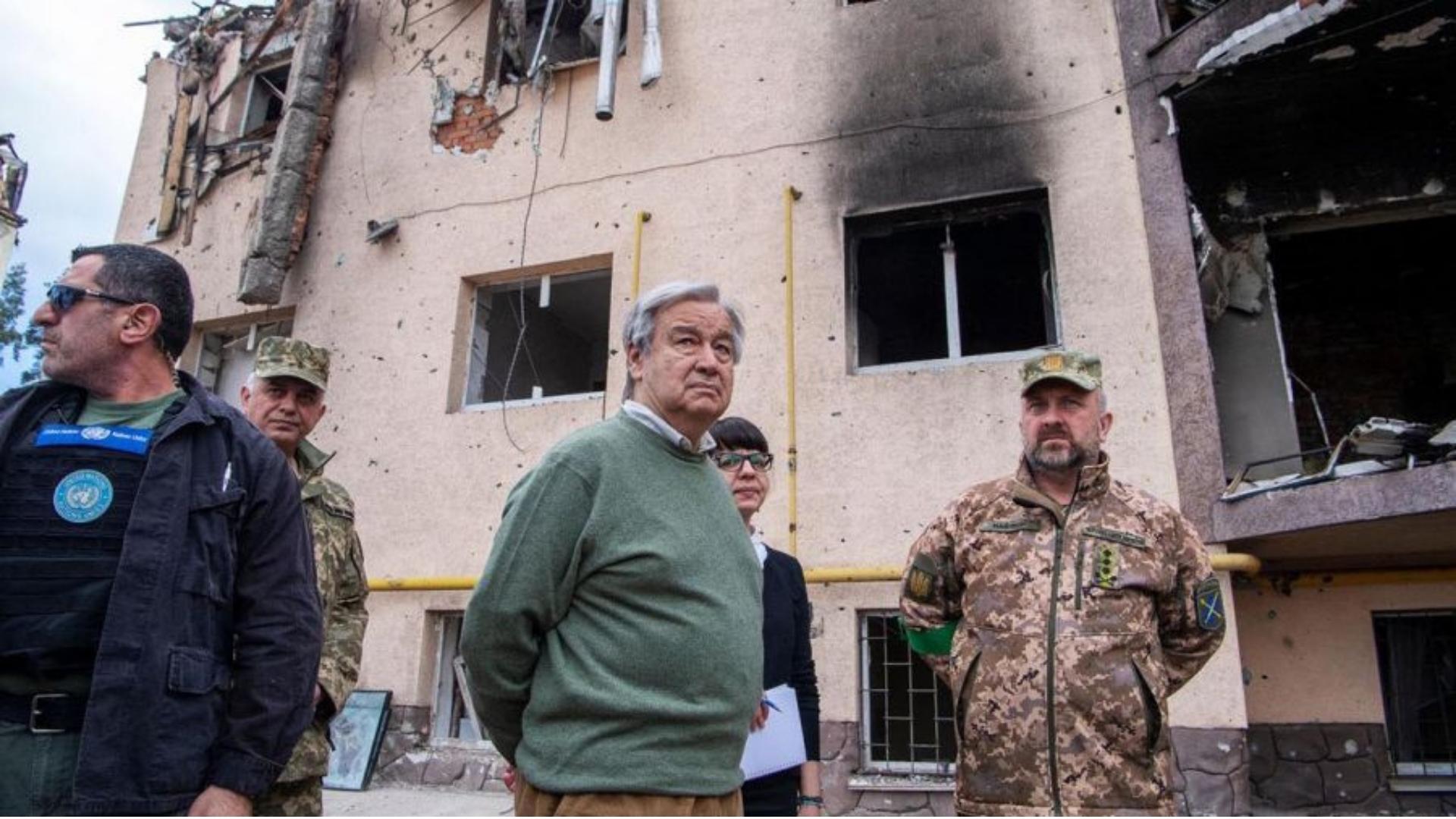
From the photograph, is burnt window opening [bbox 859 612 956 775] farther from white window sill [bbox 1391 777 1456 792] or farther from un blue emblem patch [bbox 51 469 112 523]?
un blue emblem patch [bbox 51 469 112 523]

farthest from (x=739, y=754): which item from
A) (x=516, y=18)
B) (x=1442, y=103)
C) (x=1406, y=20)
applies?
(x=516, y=18)

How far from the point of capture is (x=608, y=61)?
707cm

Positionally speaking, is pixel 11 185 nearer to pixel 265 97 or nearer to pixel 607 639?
pixel 265 97

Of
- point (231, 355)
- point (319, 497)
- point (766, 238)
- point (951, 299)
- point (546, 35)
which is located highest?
point (546, 35)

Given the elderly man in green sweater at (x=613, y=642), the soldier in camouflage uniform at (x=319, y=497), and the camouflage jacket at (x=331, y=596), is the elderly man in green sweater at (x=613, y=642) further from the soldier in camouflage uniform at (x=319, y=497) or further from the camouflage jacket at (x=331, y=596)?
the soldier in camouflage uniform at (x=319, y=497)

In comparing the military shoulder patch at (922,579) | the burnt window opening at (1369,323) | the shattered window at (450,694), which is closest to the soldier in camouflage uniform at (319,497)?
the military shoulder patch at (922,579)

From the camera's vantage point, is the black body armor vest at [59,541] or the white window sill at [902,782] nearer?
the black body armor vest at [59,541]

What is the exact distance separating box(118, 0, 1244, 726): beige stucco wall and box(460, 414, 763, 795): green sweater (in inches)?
152

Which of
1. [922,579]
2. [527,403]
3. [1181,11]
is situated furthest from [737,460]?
[1181,11]

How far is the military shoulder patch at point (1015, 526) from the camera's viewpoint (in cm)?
268

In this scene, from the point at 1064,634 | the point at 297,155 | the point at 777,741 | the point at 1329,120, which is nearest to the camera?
the point at 1064,634

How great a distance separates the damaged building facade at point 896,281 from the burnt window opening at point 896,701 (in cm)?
3

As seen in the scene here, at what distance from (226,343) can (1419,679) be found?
9.95 meters

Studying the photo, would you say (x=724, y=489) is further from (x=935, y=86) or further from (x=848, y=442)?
(x=935, y=86)
